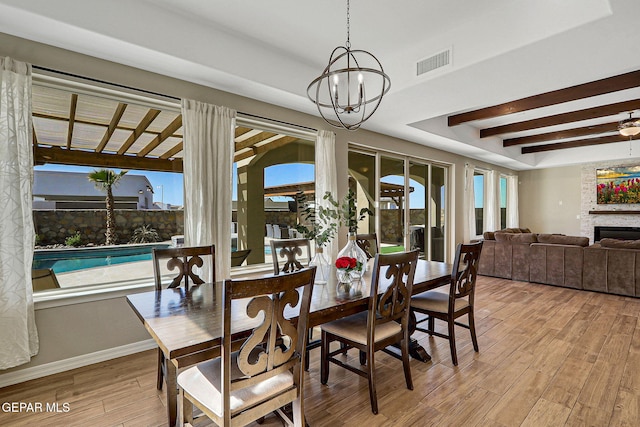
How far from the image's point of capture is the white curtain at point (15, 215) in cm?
236

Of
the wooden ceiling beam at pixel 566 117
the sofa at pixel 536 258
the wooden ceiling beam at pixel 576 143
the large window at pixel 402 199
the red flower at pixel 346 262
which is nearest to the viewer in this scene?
the red flower at pixel 346 262

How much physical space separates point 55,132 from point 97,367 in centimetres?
208

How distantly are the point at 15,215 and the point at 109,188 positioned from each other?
0.78m

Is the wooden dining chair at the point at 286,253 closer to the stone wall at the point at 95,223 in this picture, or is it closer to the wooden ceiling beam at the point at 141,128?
the stone wall at the point at 95,223

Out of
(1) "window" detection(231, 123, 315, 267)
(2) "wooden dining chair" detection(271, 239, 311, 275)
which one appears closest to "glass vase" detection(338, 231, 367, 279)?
(2) "wooden dining chair" detection(271, 239, 311, 275)

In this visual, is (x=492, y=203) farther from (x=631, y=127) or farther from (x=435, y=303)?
(x=435, y=303)

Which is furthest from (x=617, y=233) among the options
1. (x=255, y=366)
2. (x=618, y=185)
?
(x=255, y=366)

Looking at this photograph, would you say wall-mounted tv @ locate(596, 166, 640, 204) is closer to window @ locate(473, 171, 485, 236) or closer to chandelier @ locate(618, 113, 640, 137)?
window @ locate(473, 171, 485, 236)

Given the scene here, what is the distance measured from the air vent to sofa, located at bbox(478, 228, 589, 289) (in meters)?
4.05

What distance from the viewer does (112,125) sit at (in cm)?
319

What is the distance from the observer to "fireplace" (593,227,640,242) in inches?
310

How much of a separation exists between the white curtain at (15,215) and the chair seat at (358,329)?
7.54 feet

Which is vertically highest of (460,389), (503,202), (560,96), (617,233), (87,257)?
(560,96)

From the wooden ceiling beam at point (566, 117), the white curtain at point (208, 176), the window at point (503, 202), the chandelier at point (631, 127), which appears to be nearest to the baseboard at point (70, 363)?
the white curtain at point (208, 176)
